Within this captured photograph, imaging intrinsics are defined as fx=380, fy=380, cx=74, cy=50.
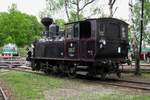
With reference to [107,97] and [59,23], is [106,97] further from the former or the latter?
[59,23]

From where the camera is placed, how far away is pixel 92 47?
19.5 meters

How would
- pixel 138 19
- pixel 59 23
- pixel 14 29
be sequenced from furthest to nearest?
pixel 14 29 < pixel 59 23 < pixel 138 19

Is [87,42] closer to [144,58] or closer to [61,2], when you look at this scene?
[61,2]

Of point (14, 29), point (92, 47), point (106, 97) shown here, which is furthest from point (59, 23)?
point (106, 97)

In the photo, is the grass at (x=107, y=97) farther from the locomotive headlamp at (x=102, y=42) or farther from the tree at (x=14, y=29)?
the tree at (x=14, y=29)

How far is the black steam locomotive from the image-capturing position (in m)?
19.6

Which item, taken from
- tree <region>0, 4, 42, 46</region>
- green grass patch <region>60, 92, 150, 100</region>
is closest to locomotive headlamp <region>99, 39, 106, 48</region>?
green grass patch <region>60, 92, 150, 100</region>

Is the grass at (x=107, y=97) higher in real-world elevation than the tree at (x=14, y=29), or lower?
lower

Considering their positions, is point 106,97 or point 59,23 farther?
point 59,23

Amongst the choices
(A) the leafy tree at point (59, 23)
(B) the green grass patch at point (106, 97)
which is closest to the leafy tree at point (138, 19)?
(A) the leafy tree at point (59, 23)

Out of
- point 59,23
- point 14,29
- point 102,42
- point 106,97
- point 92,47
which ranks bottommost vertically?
point 106,97

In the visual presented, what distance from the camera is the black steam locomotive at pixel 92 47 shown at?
64.4ft

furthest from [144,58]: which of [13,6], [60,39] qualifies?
[13,6]

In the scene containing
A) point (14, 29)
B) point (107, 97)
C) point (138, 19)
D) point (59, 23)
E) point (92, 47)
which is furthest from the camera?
point (14, 29)
